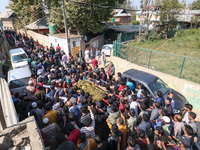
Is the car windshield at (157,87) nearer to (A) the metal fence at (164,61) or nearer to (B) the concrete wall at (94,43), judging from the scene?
(A) the metal fence at (164,61)

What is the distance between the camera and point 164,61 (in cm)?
824

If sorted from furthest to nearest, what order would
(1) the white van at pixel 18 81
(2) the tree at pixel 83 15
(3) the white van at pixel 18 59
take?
(2) the tree at pixel 83 15 < (3) the white van at pixel 18 59 < (1) the white van at pixel 18 81

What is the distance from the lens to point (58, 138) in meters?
2.94

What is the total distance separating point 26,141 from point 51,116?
1442 mm

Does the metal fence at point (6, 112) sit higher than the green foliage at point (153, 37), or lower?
lower

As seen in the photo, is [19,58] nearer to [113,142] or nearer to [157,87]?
[157,87]

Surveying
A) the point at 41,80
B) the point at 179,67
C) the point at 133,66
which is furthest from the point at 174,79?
the point at 41,80

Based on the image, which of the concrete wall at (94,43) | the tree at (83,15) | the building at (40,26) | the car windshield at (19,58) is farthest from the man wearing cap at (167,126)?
the building at (40,26)

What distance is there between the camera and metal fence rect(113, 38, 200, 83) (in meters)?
6.87

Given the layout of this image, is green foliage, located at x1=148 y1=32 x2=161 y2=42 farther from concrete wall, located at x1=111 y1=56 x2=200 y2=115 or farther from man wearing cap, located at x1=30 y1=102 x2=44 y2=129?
man wearing cap, located at x1=30 y1=102 x2=44 y2=129

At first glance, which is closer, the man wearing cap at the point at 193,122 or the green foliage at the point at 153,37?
the man wearing cap at the point at 193,122

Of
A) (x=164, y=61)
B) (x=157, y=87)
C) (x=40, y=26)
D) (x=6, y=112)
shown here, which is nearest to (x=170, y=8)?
(x=164, y=61)

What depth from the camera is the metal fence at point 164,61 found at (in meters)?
6.87

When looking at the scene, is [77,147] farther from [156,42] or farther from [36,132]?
[156,42]
